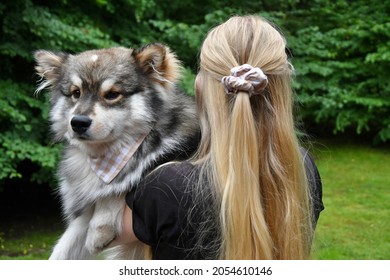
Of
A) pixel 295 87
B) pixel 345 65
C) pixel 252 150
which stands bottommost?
pixel 295 87

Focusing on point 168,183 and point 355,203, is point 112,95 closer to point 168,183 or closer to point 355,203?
point 168,183

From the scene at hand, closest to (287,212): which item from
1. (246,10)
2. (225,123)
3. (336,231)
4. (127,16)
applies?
(225,123)

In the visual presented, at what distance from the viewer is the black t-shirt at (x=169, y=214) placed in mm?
2074

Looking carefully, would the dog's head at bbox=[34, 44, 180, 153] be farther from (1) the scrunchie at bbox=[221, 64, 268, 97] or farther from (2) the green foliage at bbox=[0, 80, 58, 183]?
(2) the green foliage at bbox=[0, 80, 58, 183]

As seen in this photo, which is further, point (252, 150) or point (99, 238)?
point (99, 238)

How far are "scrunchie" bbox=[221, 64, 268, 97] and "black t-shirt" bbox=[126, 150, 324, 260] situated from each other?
352mm

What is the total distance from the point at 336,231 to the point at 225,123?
445 centimetres

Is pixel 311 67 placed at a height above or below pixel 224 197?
below

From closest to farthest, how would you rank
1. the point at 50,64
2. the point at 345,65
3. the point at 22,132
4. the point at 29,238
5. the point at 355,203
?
the point at 50,64
the point at 22,132
the point at 29,238
the point at 355,203
the point at 345,65

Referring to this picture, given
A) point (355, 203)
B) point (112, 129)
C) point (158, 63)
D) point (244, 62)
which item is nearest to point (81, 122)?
point (112, 129)

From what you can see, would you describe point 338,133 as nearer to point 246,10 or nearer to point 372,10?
point 372,10

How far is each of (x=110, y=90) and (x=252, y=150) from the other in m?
0.94

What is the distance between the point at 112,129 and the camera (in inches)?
106
